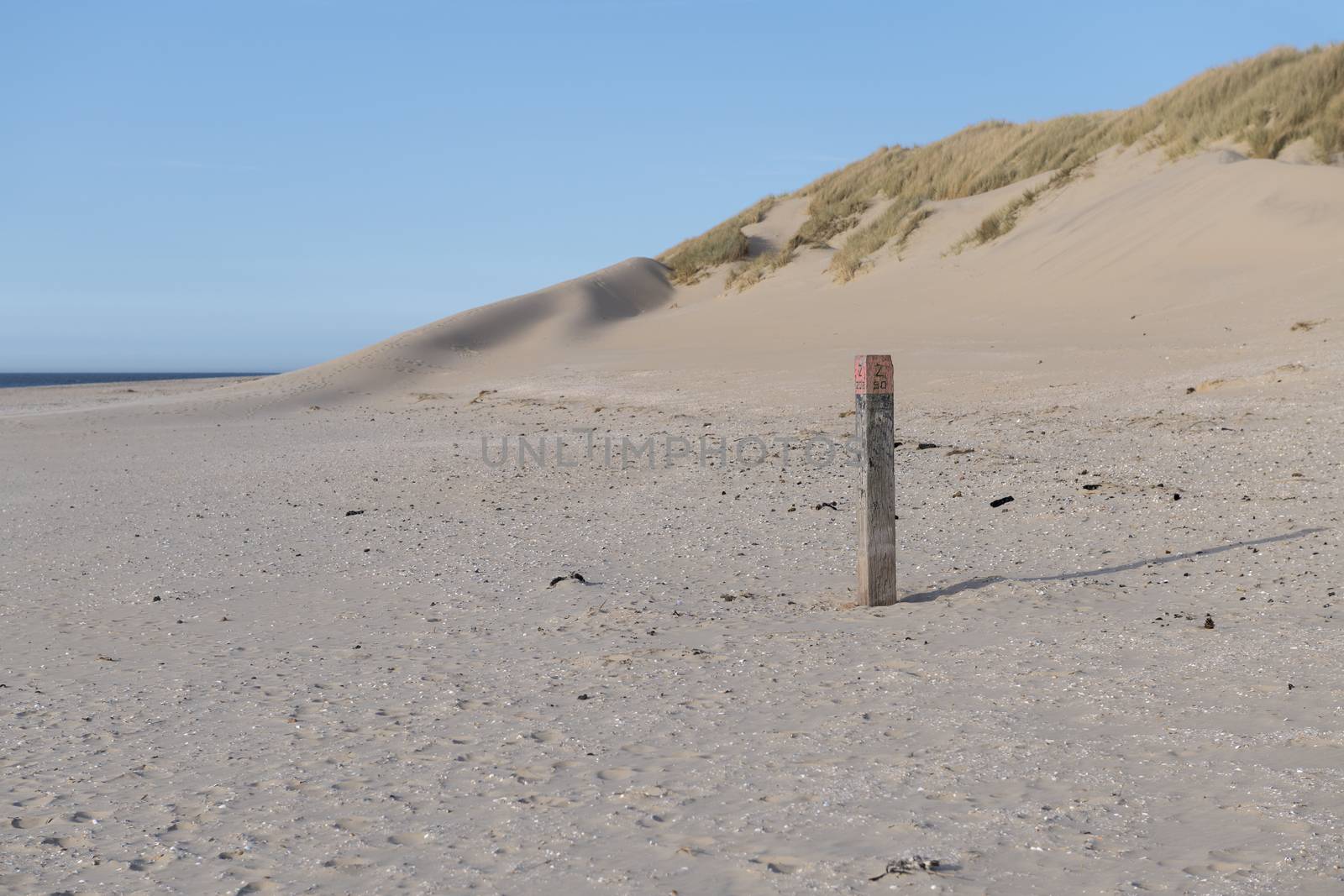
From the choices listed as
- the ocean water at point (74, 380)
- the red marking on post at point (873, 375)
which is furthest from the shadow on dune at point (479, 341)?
the ocean water at point (74, 380)

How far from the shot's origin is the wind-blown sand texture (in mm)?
3082

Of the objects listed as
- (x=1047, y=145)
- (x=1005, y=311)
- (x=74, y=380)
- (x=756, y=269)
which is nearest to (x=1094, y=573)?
(x=1005, y=311)

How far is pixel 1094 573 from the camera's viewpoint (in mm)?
6074

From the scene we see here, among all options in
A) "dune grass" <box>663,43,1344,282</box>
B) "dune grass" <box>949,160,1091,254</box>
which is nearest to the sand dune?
"dune grass" <box>949,160,1091,254</box>

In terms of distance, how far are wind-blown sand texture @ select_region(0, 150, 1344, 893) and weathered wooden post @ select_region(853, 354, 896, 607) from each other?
191mm

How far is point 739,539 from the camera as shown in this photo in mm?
7359

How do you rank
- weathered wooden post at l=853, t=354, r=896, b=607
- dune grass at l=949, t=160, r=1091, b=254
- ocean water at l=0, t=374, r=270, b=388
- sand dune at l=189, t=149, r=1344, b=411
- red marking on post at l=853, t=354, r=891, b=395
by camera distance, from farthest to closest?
ocean water at l=0, t=374, r=270, b=388 → dune grass at l=949, t=160, r=1091, b=254 → sand dune at l=189, t=149, r=1344, b=411 → red marking on post at l=853, t=354, r=891, b=395 → weathered wooden post at l=853, t=354, r=896, b=607

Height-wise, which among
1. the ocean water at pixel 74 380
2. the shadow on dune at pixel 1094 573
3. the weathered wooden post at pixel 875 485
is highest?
the ocean water at pixel 74 380

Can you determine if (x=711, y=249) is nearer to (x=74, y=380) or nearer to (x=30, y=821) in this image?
(x=30, y=821)

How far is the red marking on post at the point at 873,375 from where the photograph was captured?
236 inches

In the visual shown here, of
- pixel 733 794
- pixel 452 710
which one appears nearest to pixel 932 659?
pixel 733 794

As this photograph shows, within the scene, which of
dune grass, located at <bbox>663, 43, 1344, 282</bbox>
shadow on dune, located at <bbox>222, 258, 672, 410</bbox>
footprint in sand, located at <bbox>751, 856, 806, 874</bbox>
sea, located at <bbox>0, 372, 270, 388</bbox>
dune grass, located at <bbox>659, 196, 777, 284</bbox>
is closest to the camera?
footprint in sand, located at <bbox>751, 856, 806, 874</bbox>

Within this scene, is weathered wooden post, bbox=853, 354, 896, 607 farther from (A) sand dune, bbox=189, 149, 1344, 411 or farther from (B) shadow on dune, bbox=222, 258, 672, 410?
(B) shadow on dune, bbox=222, 258, 672, 410

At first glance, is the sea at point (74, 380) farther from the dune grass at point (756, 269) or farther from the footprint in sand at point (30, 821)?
the footprint in sand at point (30, 821)
